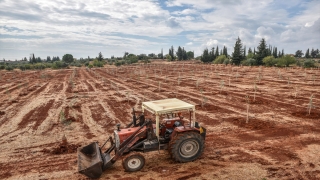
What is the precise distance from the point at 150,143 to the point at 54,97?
15.8 metres

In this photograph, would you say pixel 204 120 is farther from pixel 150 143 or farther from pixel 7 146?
pixel 7 146

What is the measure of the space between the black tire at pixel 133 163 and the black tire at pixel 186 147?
0.97 meters

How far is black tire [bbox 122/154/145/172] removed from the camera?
6945mm

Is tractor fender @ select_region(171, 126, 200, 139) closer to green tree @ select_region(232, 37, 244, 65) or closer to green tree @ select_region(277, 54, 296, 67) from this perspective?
green tree @ select_region(277, 54, 296, 67)

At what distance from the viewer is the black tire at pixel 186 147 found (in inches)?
285

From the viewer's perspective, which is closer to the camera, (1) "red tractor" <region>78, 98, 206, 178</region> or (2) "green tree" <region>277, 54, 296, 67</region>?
(1) "red tractor" <region>78, 98, 206, 178</region>

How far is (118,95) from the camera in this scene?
21.0m

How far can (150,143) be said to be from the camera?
23.7ft

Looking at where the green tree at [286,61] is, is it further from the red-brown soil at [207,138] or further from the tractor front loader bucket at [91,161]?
the tractor front loader bucket at [91,161]

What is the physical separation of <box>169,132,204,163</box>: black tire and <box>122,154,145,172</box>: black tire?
0.97m

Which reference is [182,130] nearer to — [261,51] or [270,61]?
[270,61]

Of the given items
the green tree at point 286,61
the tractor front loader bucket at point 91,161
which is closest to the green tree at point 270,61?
the green tree at point 286,61

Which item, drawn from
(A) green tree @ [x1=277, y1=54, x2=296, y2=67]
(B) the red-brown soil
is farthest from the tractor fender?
(A) green tree @ [x1=277, y1=54, x2=296, y2=67]

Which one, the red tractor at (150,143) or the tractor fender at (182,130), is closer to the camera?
the red tractor at (150,143)
